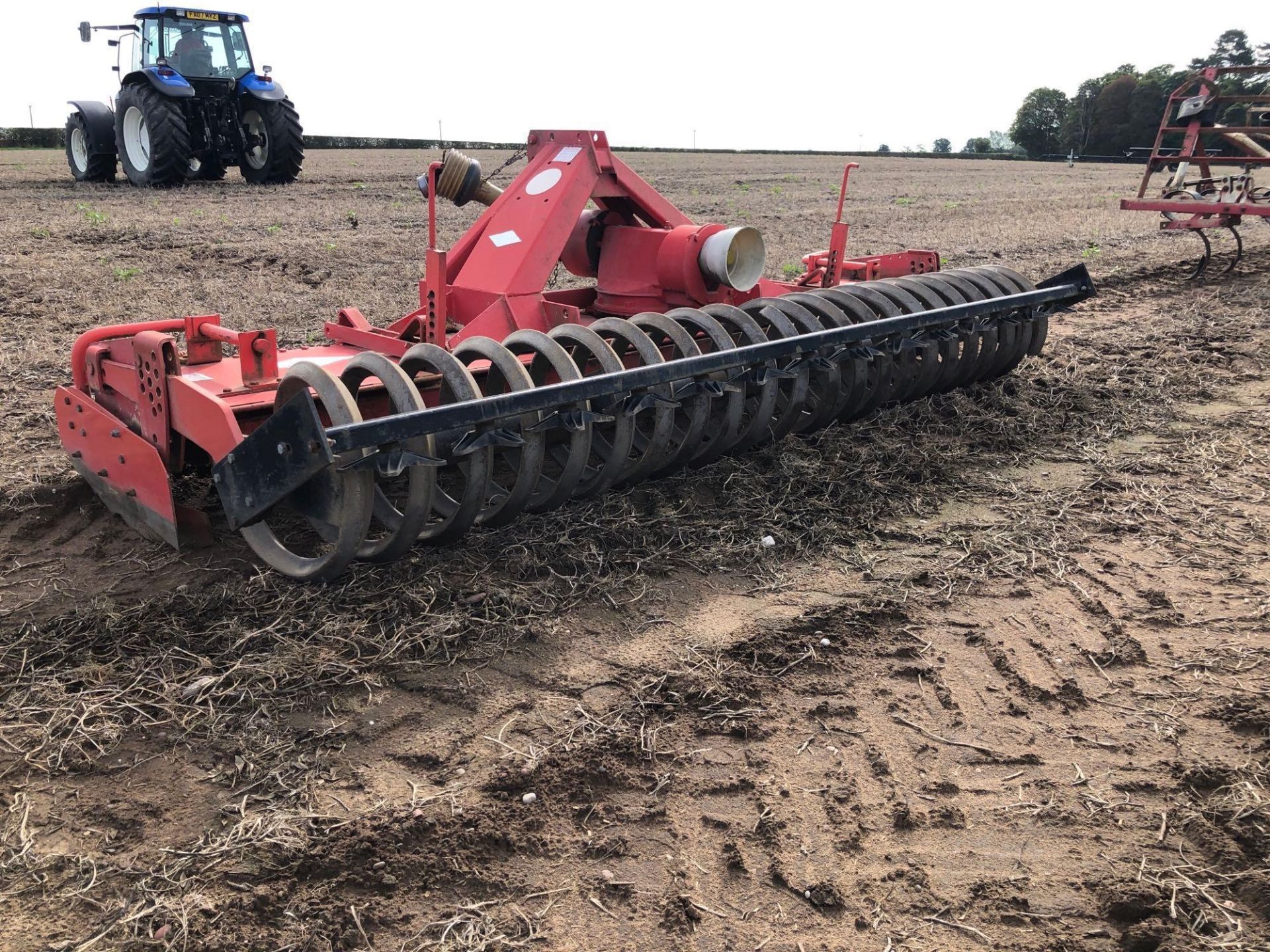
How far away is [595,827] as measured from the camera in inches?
97.5

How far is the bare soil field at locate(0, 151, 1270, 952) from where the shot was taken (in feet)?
7.39

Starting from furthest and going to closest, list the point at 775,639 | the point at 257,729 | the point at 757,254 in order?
the point at 757,254 → the point at 775,639 → the point at 257,729

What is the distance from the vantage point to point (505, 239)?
16.2 ft

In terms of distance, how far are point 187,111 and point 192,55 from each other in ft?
2.92

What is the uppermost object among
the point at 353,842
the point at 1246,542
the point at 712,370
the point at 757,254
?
the point at 757,254

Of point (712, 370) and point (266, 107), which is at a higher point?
point (266, 107)

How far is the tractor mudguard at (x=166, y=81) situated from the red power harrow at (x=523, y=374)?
40.5 feet

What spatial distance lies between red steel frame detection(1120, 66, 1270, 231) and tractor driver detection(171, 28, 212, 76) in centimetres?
1397

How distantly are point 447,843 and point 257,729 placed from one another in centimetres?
73

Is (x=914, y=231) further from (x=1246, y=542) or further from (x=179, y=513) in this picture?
(x=179, y=513)

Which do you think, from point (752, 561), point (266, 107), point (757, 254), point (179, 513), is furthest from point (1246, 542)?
point (266, 107)

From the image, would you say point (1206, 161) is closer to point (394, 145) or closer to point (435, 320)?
point (435, 320)

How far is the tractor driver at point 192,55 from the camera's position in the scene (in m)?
16.2

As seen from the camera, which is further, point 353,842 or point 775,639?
point 775,639
